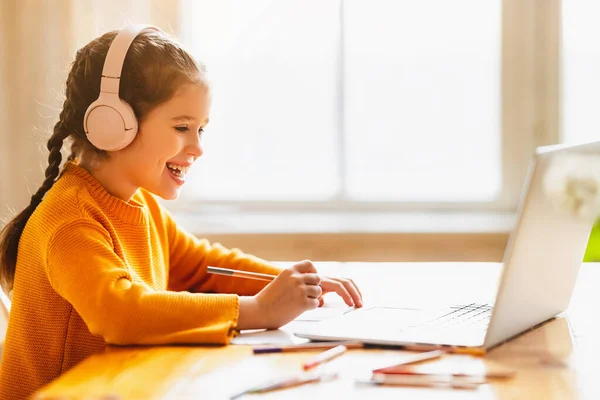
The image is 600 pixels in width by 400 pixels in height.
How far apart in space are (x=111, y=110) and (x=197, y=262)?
0.40 meters

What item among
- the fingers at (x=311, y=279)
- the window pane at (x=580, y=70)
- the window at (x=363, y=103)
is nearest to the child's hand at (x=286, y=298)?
the fingers at (x=311, y=279)

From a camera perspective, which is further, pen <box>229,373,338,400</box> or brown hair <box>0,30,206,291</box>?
brown hair <box>0,30,206,291</box>

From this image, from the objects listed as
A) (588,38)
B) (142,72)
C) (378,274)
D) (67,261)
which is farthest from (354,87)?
(67,261)

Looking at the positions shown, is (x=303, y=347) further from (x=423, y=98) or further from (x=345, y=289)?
(x=423, y=98)

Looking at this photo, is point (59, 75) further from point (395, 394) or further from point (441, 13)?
point (395, 394)

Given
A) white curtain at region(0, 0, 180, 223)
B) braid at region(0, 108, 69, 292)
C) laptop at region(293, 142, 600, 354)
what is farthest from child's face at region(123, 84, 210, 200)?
white curtain at region(0, 0, 180, 223)

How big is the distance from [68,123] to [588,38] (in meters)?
1.72

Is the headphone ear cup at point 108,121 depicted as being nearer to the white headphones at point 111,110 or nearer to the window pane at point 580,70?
the white headphones at point 111,110

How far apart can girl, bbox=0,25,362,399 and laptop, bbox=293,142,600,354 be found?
0.09m

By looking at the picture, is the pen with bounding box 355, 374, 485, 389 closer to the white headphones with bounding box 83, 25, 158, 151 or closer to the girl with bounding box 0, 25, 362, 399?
the girl with bounding box 0, 25, 362, 399

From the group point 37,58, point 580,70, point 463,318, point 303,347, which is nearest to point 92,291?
point 303,347

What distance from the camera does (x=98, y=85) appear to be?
1.30 m

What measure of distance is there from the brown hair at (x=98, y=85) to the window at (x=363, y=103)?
1.21 m

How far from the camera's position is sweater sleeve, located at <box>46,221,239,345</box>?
39.1 inches
